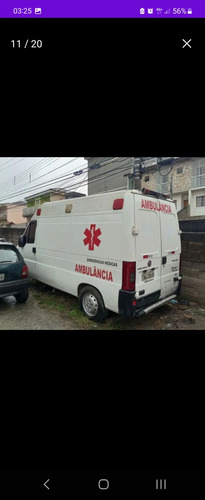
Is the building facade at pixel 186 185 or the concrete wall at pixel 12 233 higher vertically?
the building facade at pixel 186 185

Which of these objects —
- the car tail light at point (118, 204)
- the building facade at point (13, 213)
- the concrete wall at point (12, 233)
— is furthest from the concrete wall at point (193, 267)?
the building facade at point (13, 213)

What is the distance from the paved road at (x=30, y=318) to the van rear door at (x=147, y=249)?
4.60ft

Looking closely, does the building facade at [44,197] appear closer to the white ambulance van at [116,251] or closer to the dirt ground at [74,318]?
the dirt ground at [74,318]

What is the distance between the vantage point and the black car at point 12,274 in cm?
394

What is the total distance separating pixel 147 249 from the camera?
310 cm

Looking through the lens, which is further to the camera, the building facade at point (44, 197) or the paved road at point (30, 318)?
the building facade at point (44, 197)

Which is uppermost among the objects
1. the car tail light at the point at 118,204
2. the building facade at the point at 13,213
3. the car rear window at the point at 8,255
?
the building facade at the point at 13,213

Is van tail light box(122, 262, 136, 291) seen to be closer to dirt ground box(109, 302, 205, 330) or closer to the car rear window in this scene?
dirt ground box(109, 302, 205, 330)

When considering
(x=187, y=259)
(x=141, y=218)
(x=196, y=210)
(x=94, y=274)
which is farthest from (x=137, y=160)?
(x=196, y=210)

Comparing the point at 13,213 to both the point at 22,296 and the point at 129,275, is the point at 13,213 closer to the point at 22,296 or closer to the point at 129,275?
the point at 22,296

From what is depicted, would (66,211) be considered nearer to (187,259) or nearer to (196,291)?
(187,259)

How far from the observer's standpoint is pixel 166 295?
3.70m

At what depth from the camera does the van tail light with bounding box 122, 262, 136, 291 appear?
112 inches

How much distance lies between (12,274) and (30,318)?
3.16 feet
